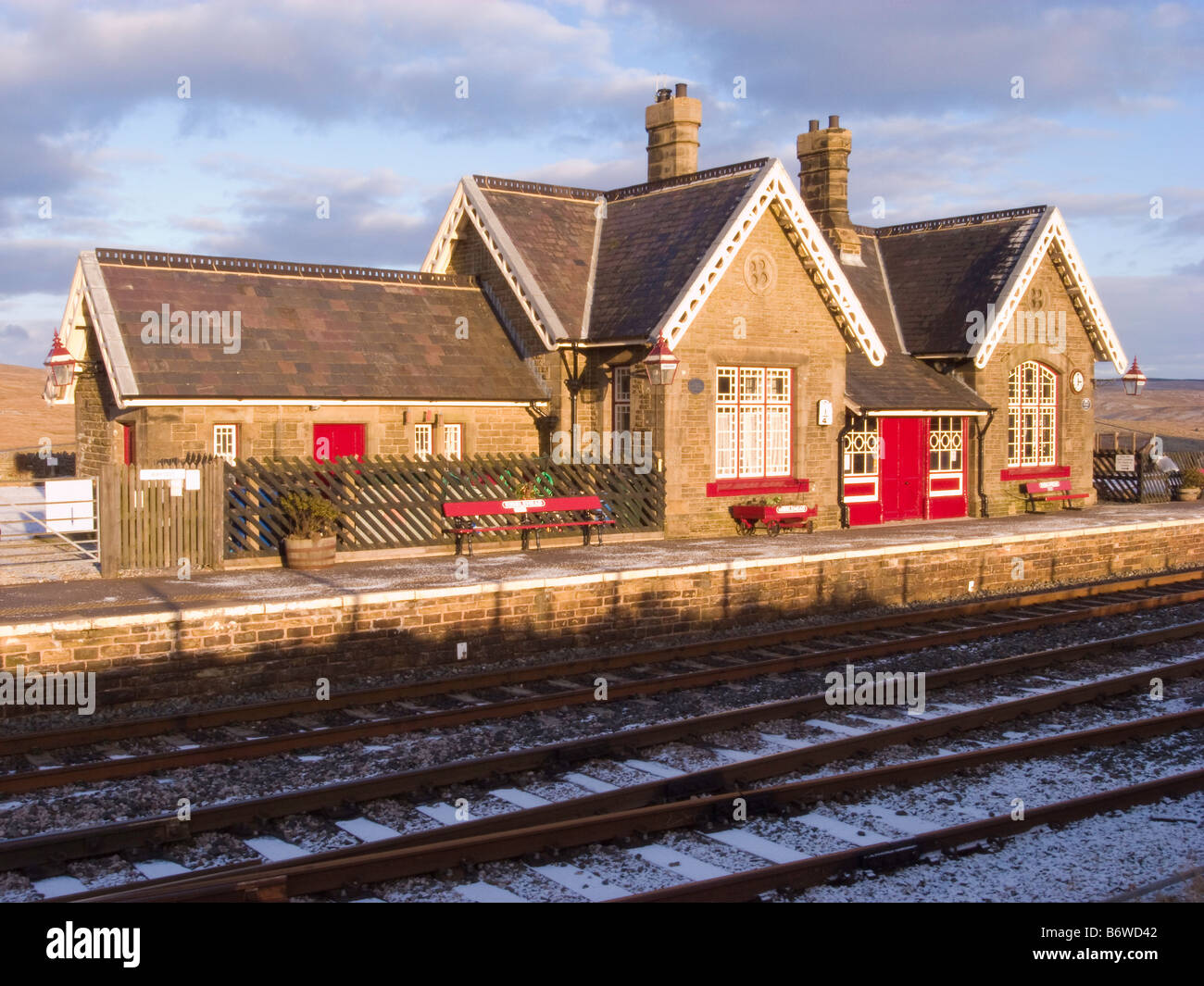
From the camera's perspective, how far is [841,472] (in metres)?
24.0

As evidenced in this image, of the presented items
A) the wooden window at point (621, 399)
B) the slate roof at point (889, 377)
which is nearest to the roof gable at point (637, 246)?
the wooden window at point (621, 399)

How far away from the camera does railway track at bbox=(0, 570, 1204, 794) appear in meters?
9.80

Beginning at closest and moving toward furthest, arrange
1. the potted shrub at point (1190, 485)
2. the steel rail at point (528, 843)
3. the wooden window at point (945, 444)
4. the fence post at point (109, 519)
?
the steel rail at point (528, 843), the fence post at point (109, 519), the wooden window at point (945, 444), the potted shrub at point (1190, 485)

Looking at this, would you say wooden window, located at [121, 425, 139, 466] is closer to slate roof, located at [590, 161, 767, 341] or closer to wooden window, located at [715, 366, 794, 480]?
slate roof, located at [590, 161, 767, 341]

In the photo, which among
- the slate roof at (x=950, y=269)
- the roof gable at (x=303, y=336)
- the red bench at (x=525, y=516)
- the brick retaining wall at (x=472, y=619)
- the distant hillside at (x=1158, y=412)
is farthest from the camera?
the distant hillside at (x=1158, y=412)

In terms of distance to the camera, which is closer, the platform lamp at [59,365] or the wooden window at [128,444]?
the platform lamp at [59,365]

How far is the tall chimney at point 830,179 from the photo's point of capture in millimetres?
28719

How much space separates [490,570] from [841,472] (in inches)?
398

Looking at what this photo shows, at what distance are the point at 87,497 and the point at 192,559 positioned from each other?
2.09m

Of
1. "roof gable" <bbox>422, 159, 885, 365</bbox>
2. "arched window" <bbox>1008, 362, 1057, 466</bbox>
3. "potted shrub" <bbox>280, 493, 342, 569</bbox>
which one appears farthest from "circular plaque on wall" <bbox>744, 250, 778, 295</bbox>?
"potted shrub" <bbox>280, 493, 342, 569</bbox>

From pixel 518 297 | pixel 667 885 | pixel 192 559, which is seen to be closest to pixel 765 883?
pixel 667 885

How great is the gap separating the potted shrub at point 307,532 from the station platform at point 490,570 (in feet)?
0.85

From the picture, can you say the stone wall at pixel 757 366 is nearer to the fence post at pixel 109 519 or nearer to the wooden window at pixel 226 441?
the wooden window at pixel 226 441

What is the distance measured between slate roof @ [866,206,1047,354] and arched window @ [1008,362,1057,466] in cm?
187
